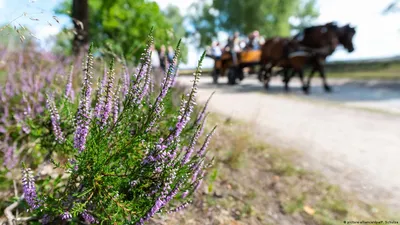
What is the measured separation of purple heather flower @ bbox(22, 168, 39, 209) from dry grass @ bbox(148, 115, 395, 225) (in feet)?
3.12

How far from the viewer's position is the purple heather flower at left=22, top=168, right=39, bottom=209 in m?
1.60

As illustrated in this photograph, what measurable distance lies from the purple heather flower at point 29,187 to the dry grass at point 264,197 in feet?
3.12

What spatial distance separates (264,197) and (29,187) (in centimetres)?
226

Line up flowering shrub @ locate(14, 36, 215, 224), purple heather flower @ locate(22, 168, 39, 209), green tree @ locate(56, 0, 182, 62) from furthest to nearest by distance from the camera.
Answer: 1. green tree @ locate(56, 0, 182, 62)
2. flowering shrub @ locate(14, 36, 215, 224)
3. purple heather flower @ locate(22, 168, 39, 209)

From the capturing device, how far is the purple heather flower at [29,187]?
5.24 ft

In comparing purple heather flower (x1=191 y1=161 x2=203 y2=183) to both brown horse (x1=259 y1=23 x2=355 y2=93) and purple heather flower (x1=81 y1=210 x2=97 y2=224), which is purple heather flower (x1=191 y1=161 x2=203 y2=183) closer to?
purple heather flower (x1=81 y1=210 x2=97 y2=224)

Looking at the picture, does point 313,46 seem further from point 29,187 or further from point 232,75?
point 29,187

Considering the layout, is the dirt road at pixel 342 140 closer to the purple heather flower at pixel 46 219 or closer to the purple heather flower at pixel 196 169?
the purple heather flower at pixel 196 169

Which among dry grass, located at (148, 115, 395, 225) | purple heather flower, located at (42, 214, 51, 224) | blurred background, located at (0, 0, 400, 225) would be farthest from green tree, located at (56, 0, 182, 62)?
purple heather flower, located at (42, 214, 51, 224)

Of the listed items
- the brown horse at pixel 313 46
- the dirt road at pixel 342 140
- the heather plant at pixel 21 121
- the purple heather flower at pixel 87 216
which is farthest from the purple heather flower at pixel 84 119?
the brown horse at pixel 313 46

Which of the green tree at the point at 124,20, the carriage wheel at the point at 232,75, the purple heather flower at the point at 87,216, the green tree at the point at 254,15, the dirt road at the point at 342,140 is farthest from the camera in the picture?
the green tree at the point at 254,15

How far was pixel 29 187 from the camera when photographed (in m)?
1.63

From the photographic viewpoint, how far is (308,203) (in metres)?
3.27

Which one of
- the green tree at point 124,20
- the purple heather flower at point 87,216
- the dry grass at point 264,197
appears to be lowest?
the dry grass at point 264,197
